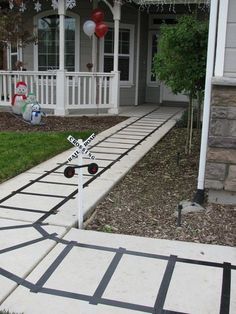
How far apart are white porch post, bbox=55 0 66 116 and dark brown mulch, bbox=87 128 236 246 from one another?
→ 14.6 ft

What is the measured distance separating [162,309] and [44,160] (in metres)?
3.66

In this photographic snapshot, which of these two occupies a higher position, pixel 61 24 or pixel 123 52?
pixel 61 24

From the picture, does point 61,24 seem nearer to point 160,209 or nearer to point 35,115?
point 35,115

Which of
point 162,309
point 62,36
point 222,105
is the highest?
point 62,36

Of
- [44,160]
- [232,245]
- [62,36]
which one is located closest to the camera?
[232,245]

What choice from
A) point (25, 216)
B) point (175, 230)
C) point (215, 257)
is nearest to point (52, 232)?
point (25, 216)

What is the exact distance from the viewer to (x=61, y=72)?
9727 millimetres

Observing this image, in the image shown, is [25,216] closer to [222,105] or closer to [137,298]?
[137,298]

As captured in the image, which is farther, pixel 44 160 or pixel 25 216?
pixel 44 160

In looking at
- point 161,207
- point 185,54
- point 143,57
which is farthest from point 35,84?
point 161,207

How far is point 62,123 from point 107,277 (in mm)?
6392

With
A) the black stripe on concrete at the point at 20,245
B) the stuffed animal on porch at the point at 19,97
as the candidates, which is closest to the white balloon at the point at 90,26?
the stuffed animal on porch at the point at 19,97

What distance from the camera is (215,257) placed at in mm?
3137

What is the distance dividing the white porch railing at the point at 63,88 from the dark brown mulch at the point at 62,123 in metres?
0.44
